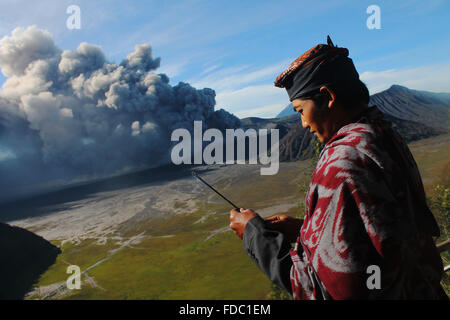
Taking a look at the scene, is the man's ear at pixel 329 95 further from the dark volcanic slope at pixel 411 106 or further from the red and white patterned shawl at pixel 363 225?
the dark volcanic slope at pixel 411 106

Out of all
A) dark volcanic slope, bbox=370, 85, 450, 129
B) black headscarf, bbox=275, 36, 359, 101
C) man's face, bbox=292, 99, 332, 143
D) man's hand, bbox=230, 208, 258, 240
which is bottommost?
man's hand, bbox=230, 208, 258, 240

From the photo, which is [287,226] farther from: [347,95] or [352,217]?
[347,95]

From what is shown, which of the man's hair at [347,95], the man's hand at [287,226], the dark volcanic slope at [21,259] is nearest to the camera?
the man's hair at [347,95]

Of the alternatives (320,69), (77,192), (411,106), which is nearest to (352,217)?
(320,69)

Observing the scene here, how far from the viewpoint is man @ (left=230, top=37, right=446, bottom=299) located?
1.10 meters

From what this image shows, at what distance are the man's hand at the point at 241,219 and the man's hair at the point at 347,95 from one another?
0.64 m

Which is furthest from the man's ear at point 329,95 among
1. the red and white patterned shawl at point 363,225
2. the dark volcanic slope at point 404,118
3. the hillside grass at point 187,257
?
the dark volcanic slope at point 404,118

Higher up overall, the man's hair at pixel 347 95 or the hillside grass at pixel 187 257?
the man's hair at pixel 347 95

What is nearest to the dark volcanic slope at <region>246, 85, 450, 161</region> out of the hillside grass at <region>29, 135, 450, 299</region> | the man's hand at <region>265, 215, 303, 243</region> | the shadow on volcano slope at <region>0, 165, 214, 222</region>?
the hillside grass at <region>29, 135, 450, 299</region>

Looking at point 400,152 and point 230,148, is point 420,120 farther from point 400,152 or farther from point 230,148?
point 400,152

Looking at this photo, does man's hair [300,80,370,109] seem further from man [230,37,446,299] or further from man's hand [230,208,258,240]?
man's hand [230,208,258,240]

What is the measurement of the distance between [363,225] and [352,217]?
0.15 ft

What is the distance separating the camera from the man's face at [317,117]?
4.89 feet

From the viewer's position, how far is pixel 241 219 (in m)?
1.62
